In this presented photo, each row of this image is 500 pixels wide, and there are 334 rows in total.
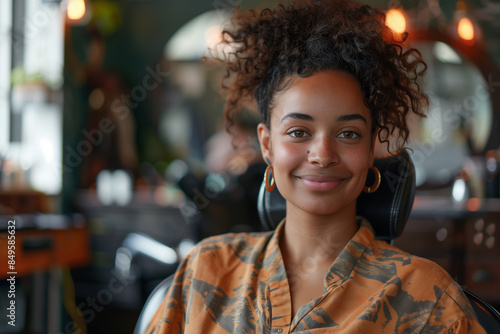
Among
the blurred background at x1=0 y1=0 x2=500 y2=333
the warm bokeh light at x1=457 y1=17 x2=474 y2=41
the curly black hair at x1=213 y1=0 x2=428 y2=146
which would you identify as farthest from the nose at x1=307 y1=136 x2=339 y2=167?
the warm bokeh light at x1=457 y1=17 x2=474 y2=41

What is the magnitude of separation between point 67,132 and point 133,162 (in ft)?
1.71

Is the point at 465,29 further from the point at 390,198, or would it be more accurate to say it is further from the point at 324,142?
the point at 324,142

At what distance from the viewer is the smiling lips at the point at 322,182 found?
104cm

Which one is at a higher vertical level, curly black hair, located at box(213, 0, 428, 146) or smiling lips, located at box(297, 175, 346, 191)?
curly black hair, located at box(213, 0, 428, 146)

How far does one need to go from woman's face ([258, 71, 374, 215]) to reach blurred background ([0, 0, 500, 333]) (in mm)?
1617

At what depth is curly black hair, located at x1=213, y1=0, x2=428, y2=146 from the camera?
1081mm

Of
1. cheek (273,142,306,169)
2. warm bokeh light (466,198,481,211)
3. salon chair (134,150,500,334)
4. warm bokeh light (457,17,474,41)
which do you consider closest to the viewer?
cheek (273,142,306,169)

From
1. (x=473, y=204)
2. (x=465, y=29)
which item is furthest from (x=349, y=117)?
(x=465, y=29)

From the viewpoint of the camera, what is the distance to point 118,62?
4.19 metres

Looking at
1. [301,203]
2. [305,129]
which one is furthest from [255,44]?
[301,203]

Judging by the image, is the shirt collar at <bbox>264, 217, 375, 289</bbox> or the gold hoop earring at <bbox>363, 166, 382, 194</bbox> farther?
the gold hoop earring at <bbox>363, 166, 382, 194</bbox>

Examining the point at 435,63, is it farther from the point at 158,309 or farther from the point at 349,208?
the point at 158,309

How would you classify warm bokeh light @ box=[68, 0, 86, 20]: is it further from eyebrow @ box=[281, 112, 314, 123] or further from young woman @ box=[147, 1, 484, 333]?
eyebrow @ box=[281, 112, 314, 123]

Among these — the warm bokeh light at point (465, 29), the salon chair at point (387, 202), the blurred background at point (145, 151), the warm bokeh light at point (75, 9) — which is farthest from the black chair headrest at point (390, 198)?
the warm bokeh light at point (75, 9)
